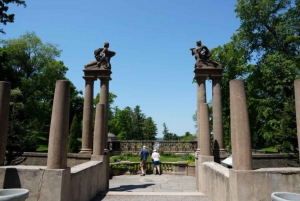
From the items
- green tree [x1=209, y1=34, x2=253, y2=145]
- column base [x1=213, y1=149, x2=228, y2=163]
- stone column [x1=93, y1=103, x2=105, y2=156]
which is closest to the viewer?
stone column [x1=93, y1=103, x2=105, y2=156]

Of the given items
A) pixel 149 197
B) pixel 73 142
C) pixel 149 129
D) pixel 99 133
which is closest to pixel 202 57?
pixel 99 133

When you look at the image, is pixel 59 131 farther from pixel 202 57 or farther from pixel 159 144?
pixel 159 144

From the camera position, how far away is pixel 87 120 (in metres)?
13.1

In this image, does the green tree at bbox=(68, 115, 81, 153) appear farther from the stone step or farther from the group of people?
the stone step

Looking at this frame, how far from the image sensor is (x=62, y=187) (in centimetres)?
541

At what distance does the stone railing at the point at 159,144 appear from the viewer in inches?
1213

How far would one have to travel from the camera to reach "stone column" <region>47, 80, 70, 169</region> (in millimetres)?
5566

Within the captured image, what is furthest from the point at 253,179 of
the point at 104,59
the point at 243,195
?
the point at 104,59

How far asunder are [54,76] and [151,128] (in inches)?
2408

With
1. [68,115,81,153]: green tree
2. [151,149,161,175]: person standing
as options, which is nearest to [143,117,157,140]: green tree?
[68,115,81,153]: green tree

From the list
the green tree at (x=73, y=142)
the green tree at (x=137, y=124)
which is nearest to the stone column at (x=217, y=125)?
the green tree at (x=73, y=142)

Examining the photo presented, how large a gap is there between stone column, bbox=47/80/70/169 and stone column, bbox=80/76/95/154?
7262mm

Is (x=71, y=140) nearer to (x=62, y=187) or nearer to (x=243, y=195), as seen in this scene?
(x=62, y=187)

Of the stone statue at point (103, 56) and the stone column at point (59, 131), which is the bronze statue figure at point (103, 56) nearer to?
the stone statue at point (103, 56)
